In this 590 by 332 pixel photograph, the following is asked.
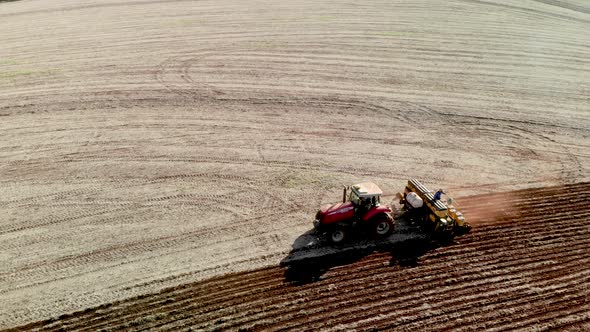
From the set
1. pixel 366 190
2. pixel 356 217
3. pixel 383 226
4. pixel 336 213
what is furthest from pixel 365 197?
pixel 383 226

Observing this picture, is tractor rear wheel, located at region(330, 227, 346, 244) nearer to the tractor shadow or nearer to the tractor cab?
the tractor shadow

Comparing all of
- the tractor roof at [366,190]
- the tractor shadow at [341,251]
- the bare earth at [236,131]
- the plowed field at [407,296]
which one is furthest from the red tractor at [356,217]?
the bare earth at [236,131]

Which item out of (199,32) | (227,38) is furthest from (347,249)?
(199,32)

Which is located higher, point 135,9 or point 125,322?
point 135,9

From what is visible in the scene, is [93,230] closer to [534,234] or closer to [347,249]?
[347,249]

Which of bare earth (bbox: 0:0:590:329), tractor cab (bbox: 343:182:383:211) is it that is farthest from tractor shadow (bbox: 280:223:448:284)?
tractor cab (bbox: 343:182:383:211)

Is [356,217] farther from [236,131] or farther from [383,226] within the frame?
[236,131]

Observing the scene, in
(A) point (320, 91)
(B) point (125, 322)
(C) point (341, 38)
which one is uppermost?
(C) point (341, 38)
